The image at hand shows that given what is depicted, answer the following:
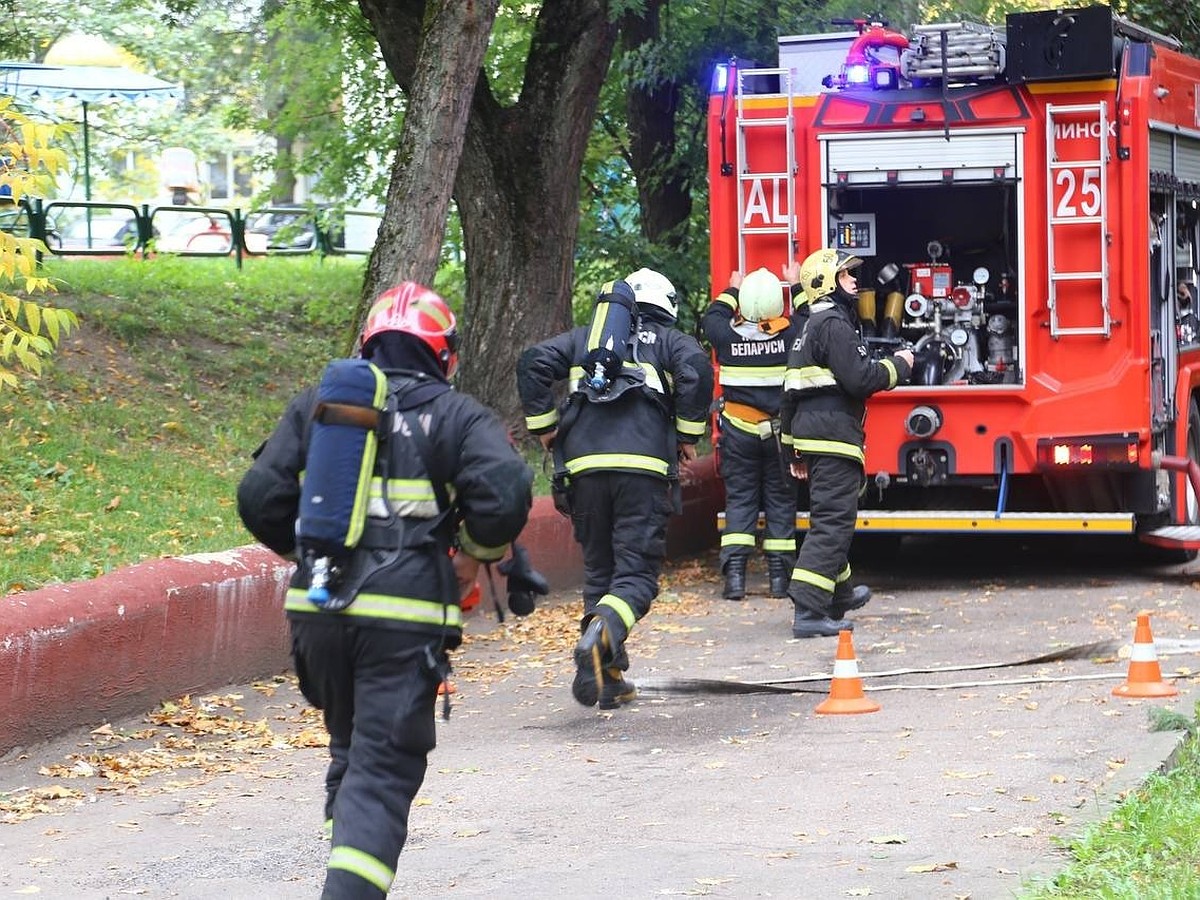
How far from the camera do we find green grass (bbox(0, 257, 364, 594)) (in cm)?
962

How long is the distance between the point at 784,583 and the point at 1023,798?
512 centimetres

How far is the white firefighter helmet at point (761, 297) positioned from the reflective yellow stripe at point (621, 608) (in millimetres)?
3201

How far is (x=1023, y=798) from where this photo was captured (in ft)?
20.7

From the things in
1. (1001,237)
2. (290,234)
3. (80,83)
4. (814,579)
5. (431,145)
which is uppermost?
(80,83)

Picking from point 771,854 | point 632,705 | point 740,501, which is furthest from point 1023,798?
point 740,501

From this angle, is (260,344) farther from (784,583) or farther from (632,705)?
(632,705)

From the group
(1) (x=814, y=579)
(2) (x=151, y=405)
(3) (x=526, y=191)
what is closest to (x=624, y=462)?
(1) (x=814, y=579)

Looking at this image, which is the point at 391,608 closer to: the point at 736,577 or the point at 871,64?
the point at 736,577

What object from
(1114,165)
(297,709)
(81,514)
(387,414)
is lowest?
(297,709)

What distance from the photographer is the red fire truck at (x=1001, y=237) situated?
10.8m

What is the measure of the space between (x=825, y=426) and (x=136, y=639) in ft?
11.7

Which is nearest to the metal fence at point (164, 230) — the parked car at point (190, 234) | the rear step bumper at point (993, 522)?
the parked car at point (190, 234)

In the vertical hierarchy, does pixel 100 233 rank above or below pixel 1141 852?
above

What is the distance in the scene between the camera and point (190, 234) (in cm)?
2662
